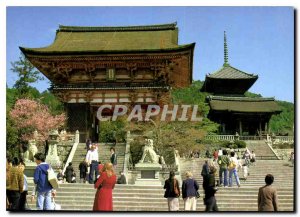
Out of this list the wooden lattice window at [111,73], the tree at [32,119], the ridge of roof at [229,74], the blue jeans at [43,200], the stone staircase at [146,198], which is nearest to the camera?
the blue jeans at [43,200]

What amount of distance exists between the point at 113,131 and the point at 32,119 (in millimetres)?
4294

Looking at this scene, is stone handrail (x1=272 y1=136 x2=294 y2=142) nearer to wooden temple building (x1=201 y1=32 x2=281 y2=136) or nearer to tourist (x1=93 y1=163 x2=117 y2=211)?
wooden temple building (x1=201 y1=32 x2=281 y2=136)

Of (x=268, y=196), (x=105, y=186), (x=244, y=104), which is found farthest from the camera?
(x=244, y=104)

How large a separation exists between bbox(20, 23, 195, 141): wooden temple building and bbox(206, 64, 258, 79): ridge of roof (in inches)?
334

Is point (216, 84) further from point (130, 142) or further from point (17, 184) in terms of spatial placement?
point (17, 184)

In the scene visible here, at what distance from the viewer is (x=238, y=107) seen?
101 ft

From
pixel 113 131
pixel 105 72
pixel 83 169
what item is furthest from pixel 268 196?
pixel 105 72

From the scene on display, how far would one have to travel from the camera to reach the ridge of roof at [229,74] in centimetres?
3250

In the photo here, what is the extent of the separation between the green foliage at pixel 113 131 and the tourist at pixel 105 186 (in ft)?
40.3

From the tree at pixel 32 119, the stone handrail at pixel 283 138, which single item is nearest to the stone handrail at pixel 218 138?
the stone handrail at pixel 283 138

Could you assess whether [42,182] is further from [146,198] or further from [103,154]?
[103,154]

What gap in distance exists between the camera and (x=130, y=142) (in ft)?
64.6

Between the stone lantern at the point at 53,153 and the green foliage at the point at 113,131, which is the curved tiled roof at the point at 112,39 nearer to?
the green foliage at the point at 113,131

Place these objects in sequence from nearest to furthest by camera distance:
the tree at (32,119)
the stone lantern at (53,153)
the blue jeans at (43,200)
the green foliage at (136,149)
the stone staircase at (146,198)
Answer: the blue jeans at (43,200)
the stone staircase at (146,198)
the stone lantern at (53,153)
the green foliage at (136,149)
the tree at (32,119)
